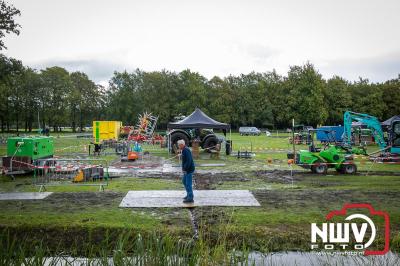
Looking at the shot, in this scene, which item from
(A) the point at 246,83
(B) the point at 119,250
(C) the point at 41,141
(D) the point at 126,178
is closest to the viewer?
(B) the point at 119,250

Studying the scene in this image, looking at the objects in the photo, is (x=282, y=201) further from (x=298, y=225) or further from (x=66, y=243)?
(x=66, y=243)

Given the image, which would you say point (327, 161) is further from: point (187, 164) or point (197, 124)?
point (197, 124)

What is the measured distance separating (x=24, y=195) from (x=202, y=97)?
215 ft

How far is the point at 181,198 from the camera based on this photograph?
11234 mm

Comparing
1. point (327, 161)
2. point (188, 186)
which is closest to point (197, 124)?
point (327, 161)

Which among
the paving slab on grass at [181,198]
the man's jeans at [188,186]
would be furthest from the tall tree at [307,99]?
the man's jeans at [188,186]

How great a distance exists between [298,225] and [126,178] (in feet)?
28.8

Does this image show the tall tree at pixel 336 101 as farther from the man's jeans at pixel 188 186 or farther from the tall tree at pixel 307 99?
the man's jeans at pixel 188 186

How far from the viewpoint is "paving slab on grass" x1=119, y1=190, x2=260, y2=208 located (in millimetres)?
10359

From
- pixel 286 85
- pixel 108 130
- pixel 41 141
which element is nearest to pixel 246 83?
pixel 286 85

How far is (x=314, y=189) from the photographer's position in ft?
→ 41.8

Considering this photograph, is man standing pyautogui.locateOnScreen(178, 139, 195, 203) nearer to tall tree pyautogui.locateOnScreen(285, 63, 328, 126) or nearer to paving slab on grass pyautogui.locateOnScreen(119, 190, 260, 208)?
paving slab on grass pyautogui.locateOnScreen(119, 190, 260, 208)

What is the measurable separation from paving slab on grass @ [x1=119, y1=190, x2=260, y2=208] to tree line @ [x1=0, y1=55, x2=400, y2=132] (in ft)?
200

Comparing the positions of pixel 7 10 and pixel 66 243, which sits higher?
pixel 7 10
